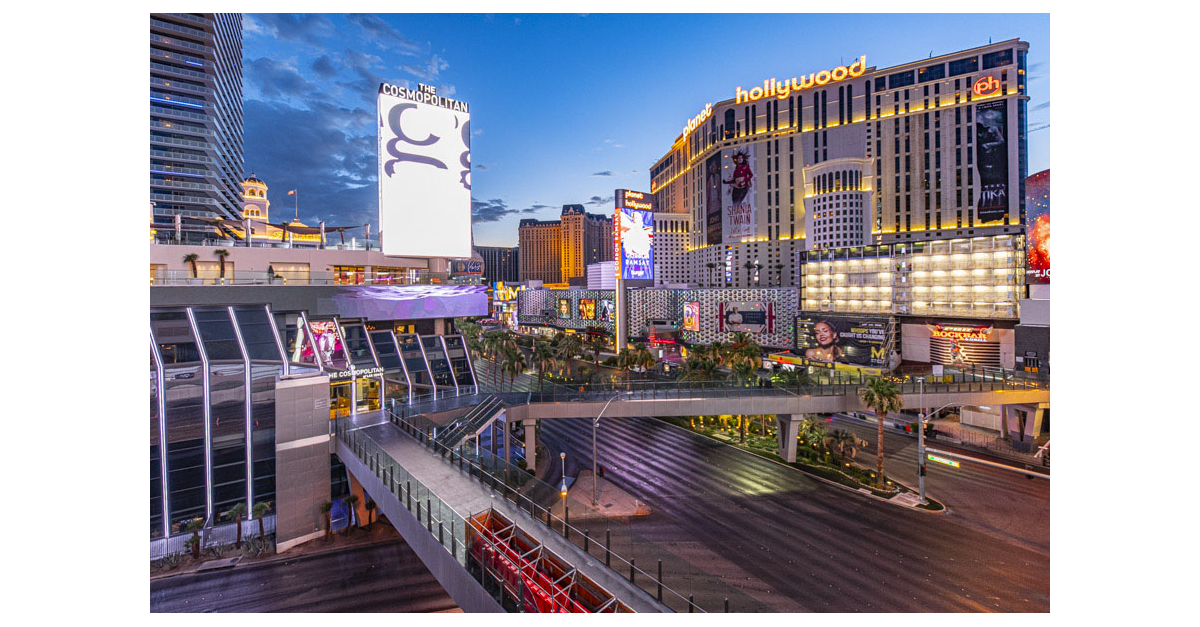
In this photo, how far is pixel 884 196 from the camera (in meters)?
94.9

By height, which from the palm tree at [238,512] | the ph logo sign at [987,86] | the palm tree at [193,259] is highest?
the ph logo sign at [987,86]

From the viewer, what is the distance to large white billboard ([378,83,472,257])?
26500 mm

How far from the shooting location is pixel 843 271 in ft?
221

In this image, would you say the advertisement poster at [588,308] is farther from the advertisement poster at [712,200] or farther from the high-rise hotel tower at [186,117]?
the high-rise hotel tower at [186,117]

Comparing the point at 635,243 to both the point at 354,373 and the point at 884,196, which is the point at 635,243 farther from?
the point at 884,196

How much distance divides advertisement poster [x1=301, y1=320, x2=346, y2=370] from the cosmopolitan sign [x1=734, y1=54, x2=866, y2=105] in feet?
350

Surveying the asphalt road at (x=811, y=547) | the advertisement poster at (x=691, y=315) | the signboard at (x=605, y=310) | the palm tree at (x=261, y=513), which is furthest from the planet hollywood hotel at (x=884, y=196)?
the palm tree at (x=261, y=513)

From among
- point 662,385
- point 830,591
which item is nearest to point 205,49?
point 662,385

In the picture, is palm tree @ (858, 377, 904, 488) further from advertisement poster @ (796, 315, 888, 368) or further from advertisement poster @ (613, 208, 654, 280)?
advertisement poster @ (613, 208, 654, 280)

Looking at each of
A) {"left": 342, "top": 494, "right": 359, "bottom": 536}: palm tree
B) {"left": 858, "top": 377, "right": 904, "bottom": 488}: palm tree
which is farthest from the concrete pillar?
{"left": 858, "top": 377, "right": 904, "bottom": 488}: palm tree

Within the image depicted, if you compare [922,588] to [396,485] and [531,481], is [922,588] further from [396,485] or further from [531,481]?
[396,485]

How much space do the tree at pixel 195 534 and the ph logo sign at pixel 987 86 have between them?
114470mm

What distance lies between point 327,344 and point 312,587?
1514 cm

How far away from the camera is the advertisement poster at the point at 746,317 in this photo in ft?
264
